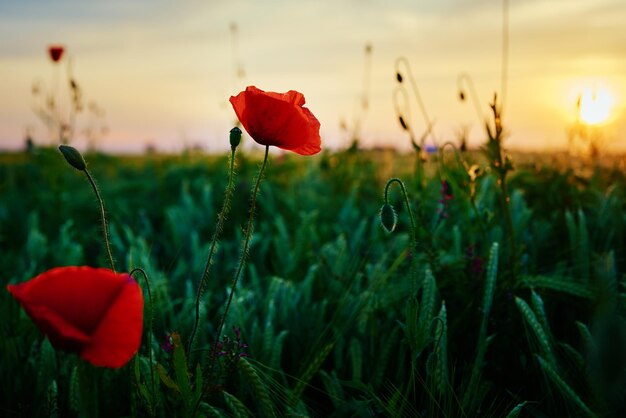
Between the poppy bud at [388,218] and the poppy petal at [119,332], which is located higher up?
the poppy bud at [388,218]

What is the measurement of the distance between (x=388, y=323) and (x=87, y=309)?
1.01 metres

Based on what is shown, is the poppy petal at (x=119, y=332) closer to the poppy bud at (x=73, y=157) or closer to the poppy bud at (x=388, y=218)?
the poppy bud at (x=73, y=157)

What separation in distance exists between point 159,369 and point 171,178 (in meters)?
3.26

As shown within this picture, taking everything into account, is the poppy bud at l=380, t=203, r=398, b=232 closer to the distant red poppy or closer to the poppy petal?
the poppy petal

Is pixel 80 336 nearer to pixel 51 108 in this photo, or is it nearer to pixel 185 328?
pixel 185 328

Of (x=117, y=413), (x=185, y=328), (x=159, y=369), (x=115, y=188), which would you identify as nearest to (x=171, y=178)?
(x=115, y=188)

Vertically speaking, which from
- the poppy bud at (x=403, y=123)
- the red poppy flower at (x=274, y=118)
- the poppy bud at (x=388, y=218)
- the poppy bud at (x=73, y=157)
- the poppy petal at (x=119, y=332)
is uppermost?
the poppy bud at (x=403, y=123)

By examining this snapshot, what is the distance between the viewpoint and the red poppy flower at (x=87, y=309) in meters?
0.70

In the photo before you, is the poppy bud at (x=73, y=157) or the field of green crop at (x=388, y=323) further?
the field of green crop at (x=388, y=323)

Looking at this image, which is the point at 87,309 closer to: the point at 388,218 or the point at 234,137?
the point at 234,137

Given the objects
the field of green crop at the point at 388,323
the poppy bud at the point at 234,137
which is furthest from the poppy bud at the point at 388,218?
the poppy bud at the point at 234,137

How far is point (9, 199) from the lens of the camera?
3.73m

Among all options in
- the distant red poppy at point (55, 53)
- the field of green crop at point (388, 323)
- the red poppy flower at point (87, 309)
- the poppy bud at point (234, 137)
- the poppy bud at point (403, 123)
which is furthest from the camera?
the distant red poppy at point (55, 53)

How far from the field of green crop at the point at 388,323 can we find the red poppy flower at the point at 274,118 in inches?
5.0
